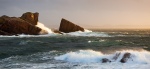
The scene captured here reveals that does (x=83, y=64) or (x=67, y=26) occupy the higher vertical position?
(x=67, y=26)

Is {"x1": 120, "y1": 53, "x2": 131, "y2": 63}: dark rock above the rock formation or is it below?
below

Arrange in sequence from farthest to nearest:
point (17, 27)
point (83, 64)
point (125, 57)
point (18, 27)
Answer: point (18, 27) → point (17, 27) → point (125, 57) → point (83, 64)

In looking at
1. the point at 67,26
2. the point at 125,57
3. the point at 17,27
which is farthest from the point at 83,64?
the point at 67,26

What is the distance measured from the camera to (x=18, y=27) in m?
91.8

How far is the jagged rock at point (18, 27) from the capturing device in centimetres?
9094

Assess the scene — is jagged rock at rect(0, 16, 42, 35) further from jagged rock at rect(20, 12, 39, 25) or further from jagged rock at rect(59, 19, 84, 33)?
jagged rock at rect(59, 19, 84, 33)

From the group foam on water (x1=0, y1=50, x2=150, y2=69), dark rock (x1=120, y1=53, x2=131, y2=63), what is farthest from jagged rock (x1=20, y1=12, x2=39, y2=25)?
dark rock (x1=120, y1=53, x2=131, y2=63)

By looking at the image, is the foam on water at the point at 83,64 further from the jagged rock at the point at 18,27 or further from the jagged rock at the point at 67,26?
the jagged rock at the point at 67,26

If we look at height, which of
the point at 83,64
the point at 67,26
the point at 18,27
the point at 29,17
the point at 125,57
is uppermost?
the point at 29,17

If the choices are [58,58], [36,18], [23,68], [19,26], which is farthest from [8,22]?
[23,68]

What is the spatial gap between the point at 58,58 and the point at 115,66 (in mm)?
7986

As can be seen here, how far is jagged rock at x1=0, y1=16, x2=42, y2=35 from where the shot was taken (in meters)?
90.9

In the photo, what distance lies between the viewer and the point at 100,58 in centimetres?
2950

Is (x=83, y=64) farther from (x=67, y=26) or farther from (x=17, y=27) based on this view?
(x=67, y=26)
